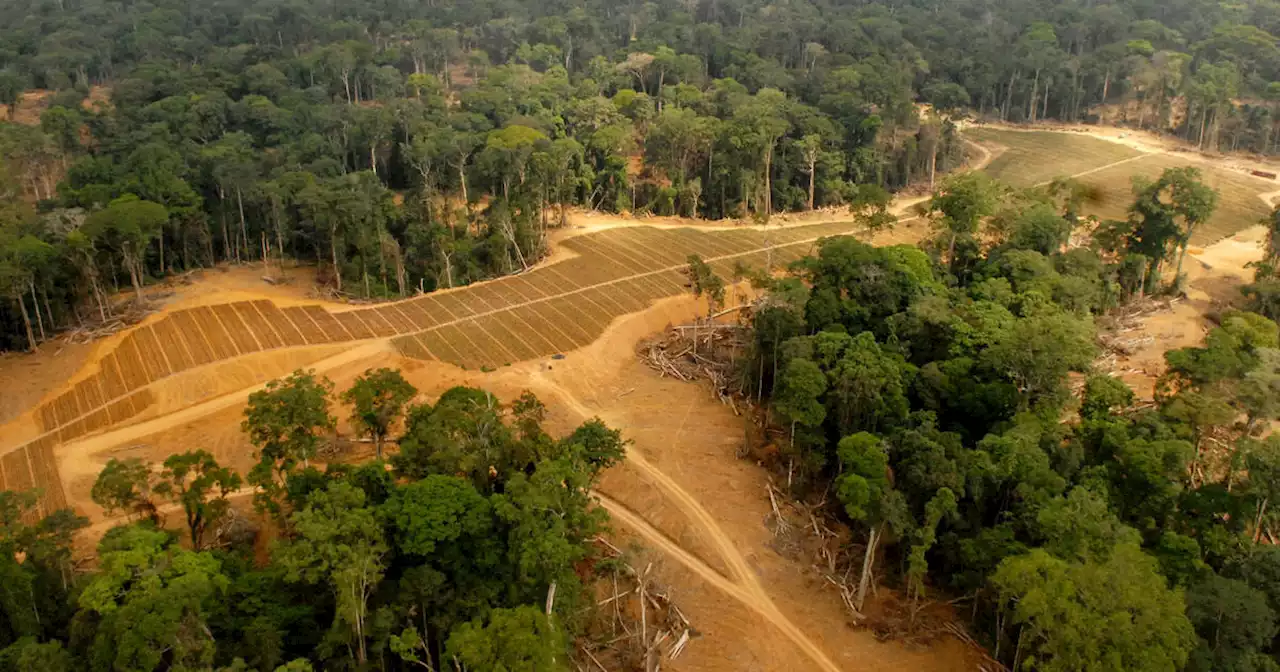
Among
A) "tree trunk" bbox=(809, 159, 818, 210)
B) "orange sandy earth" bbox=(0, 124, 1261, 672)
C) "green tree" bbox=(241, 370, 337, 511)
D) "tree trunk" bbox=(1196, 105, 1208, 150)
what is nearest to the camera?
"orange sandy earth" bbox=(0, 124, 1261, 672)

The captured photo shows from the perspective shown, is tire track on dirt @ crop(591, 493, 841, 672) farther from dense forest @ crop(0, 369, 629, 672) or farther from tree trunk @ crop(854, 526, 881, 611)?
dense forest @ crop(0, 369, 629, 672)

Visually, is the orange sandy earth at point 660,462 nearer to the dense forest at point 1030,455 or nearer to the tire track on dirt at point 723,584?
the tire track on dirt at point 723,584

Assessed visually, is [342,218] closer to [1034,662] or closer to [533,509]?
[533,509]

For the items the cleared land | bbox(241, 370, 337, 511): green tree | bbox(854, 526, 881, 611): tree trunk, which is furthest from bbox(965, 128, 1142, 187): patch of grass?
bbox(241, 370, 337, 511): green tree

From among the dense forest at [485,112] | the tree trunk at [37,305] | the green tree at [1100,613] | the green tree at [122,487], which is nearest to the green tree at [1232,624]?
the green tree at [1100,613]

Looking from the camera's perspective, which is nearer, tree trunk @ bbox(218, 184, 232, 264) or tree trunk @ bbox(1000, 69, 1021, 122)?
tree trunk @ bbox(218, 184, 232, 264)
